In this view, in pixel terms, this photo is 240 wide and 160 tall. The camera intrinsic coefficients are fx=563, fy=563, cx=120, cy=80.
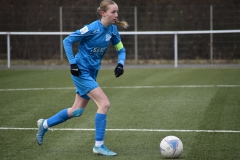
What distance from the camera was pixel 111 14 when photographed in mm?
7242

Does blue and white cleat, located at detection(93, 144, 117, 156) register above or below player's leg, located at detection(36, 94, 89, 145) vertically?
below

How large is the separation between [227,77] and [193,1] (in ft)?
28.6

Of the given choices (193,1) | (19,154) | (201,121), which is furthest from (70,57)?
(193,1)

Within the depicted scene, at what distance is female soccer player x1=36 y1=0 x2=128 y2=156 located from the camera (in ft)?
23.2

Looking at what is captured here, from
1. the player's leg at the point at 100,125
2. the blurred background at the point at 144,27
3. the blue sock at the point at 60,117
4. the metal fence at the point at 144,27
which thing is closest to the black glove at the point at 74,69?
the player's leg at the point at 100,125

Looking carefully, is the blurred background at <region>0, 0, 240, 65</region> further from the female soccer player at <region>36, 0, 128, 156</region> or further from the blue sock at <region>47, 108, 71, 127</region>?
the female soccer player at <region>36, 0, 128, 156</region>

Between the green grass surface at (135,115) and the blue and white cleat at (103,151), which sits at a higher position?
the blue and white cleat at (103,151)

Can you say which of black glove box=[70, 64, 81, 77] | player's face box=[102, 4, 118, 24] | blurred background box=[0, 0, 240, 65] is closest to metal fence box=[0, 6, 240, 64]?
blurred background box=[0, 0, 240, 65]

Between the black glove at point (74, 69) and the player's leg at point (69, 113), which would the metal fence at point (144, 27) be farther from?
the black glove at point (74, 69)

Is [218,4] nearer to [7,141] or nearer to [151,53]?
[151,53]

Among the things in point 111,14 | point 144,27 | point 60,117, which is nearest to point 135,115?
point 60,117

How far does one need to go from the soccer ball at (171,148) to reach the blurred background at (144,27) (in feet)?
54.0

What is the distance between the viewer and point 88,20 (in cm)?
2395

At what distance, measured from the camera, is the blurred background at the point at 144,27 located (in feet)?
76.2
